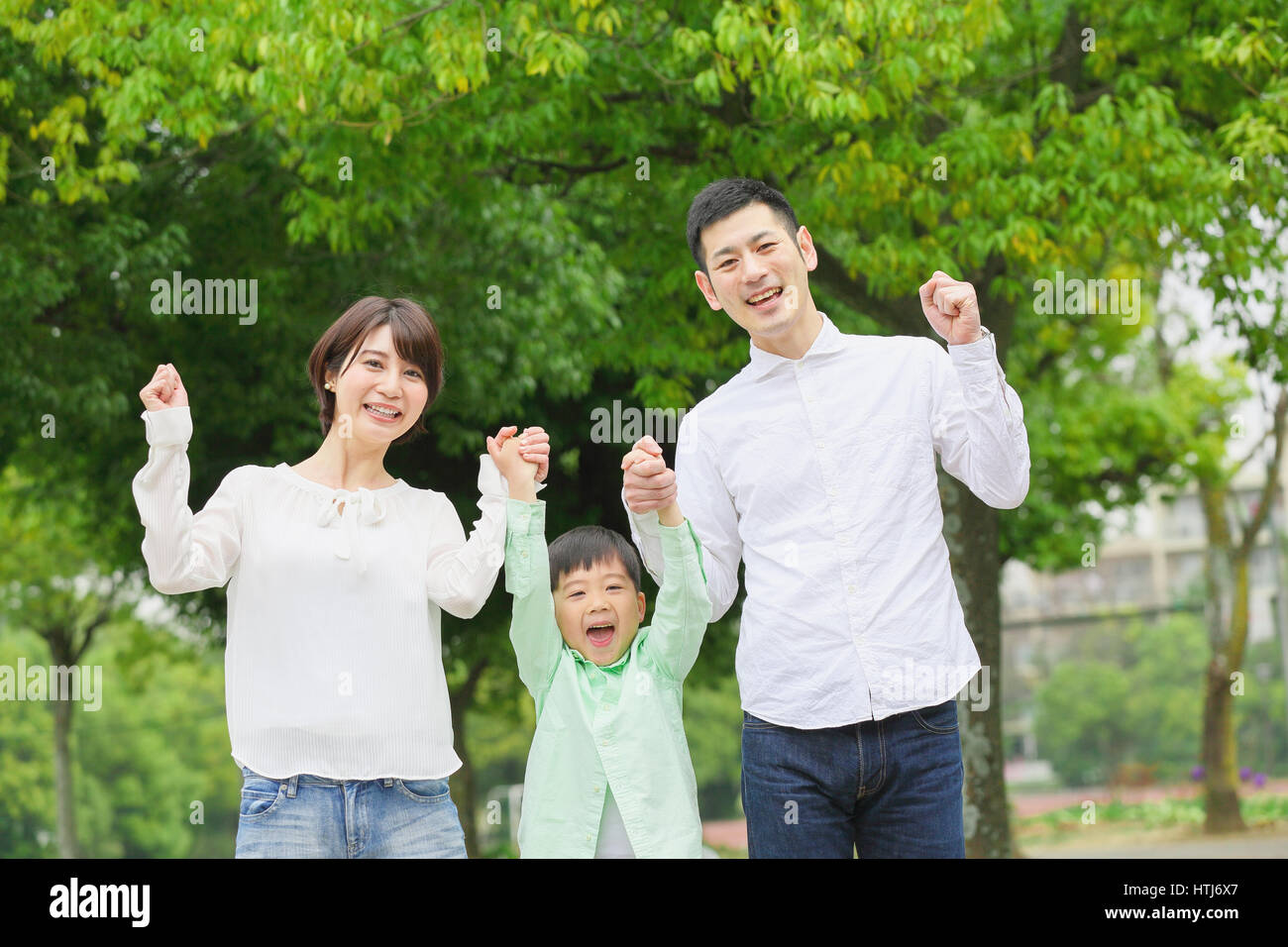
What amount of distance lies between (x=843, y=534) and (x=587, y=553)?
0.84 meters


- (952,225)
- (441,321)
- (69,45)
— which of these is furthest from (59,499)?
(952,225)

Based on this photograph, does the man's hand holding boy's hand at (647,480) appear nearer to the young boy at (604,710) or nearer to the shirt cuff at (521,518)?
the young boy at (604,710)

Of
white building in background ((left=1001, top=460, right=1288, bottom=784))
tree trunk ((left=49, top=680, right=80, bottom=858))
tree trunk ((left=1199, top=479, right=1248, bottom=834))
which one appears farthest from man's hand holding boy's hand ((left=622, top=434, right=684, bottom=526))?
tree trunk ((left=49, top=680, right=80, bottom=858))

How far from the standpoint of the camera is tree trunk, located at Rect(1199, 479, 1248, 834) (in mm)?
15297

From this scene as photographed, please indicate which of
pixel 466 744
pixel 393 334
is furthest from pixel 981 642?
pixel 466 744

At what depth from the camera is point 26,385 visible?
29.5ft

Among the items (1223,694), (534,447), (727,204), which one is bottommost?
(1223,694)

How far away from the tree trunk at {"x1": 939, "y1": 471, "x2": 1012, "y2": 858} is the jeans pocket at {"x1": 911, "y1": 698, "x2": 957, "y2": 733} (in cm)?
559

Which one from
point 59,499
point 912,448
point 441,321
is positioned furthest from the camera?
point 59,499

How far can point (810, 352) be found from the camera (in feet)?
10.2

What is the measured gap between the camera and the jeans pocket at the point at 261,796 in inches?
109

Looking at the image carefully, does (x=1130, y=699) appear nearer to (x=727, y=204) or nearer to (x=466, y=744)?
(x=466, y=744)
